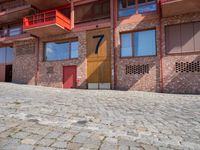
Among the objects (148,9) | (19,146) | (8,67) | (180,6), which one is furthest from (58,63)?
(19,146)

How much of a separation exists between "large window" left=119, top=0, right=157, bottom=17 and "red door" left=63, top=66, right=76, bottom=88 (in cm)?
652

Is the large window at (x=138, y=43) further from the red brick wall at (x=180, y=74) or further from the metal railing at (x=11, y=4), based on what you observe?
the metal railing at (x=11, y=4)

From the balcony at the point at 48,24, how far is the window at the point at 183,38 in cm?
884

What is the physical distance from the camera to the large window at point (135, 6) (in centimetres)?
1378

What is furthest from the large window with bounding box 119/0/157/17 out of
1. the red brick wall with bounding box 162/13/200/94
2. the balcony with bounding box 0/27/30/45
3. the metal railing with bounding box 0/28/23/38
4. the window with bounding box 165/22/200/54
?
the metal railing with bounding box 0/28/23/38

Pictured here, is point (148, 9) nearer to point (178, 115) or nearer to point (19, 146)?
point (178, 115)

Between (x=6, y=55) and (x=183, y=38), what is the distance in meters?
18.7

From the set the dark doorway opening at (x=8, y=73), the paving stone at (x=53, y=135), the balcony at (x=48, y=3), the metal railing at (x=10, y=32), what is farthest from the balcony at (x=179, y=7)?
the dark doorway opening at (x=8, y=73)

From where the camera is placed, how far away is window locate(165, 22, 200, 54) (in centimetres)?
1226

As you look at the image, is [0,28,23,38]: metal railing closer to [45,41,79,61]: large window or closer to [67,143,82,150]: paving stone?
[45,41,79,61]: large window

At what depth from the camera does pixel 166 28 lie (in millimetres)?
13188

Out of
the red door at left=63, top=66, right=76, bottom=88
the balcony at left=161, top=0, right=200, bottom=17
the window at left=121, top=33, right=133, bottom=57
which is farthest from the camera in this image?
the red door at left=63, top=66, right=76, bottom=88

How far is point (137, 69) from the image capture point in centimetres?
1384

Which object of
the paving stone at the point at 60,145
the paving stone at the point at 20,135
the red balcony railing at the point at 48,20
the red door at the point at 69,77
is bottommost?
the paving stone at the point at 60,145
